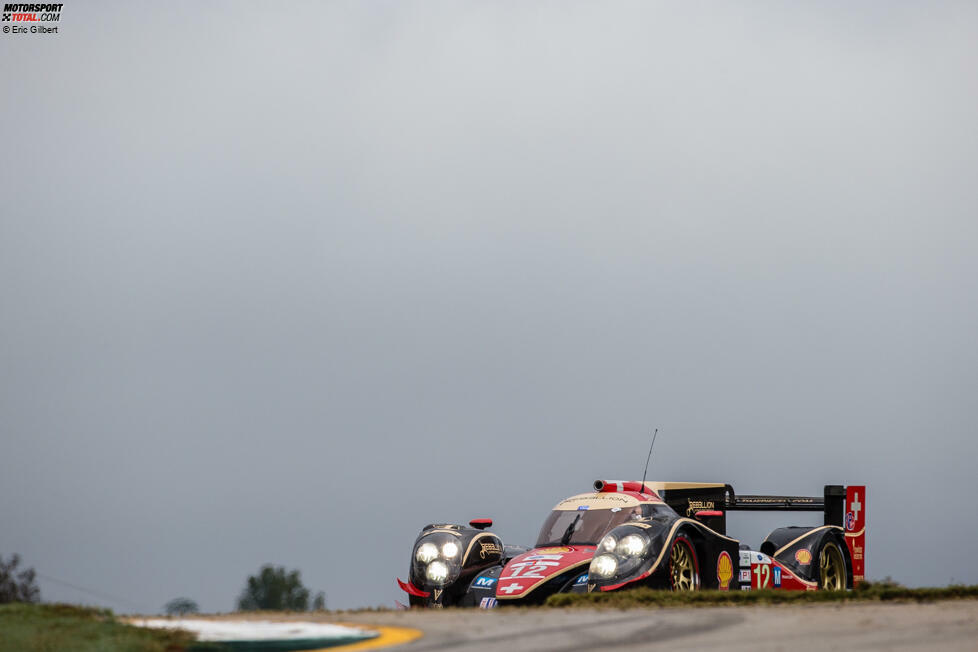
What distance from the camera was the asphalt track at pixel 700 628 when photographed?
783cm

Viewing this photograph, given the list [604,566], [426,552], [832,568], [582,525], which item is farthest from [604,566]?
[832,568]

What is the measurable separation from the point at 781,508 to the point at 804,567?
2.48 meters

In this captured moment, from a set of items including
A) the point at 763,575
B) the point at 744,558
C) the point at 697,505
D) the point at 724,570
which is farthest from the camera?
the point at 697,505

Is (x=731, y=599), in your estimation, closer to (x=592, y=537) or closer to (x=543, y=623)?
(x=543, y=623)

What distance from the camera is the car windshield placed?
49.0 feet

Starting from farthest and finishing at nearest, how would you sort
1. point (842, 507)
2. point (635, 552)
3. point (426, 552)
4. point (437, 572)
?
point (842, 507) → point (426, 552) → point (437, 572) → point (635, 552)

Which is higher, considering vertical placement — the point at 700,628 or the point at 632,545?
the point at 632,545

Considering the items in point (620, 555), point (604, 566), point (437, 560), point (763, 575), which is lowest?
point (763, 575)

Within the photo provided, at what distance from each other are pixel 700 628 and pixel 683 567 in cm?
515

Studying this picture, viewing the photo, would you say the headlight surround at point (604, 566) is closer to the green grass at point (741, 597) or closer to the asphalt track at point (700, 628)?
the green grass at point (741, 597)

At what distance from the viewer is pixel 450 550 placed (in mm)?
15195

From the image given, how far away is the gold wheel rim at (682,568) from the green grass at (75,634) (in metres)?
6.75

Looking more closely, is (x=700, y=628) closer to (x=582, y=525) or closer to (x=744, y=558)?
(x=582, y=525)


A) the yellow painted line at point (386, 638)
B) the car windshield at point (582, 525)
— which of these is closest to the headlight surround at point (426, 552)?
the car windshield at point (582, 525)
